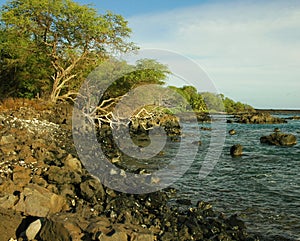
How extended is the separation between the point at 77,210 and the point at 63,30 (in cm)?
2088

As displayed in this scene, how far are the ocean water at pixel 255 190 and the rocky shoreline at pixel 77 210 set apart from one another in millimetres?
878

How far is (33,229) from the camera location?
699cm

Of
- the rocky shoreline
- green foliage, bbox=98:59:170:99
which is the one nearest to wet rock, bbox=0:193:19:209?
the rocky shoreline

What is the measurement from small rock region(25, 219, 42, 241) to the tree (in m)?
19.7

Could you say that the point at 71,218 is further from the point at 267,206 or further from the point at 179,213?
the point at 267,206

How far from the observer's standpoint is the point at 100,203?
9.53 metres

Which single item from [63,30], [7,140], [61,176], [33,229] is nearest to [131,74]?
[63,30]

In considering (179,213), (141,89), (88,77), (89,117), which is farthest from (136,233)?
(141,89)

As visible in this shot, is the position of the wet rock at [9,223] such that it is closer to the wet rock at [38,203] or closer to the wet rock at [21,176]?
the wet rock at [38,203]

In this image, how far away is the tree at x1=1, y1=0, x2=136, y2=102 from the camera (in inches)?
964

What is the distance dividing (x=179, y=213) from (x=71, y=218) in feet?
12.2

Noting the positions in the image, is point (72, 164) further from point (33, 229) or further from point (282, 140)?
point (282, 140)

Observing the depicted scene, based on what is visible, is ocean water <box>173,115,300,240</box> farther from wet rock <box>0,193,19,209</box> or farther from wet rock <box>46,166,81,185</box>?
wet rock <box>0,193,19,209</box>

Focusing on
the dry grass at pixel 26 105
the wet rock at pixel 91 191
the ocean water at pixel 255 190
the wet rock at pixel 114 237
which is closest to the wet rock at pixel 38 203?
the wet rock at pixel 91 191
